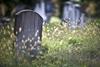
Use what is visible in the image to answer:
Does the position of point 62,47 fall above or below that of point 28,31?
below

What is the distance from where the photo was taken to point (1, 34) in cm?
298

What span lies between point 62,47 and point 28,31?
300 mm

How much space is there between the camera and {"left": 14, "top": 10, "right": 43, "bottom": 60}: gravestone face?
2.92 metres

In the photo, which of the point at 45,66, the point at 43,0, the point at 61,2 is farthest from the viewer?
the point at 43,0

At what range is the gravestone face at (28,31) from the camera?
2.92 metres

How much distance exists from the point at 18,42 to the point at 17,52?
0.08 m

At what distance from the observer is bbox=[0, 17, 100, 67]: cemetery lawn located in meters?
2.87

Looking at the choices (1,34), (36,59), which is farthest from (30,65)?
(1,34)

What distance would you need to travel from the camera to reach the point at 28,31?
2.95 meters

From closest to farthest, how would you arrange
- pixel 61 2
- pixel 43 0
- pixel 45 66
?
1. pixel 45 66
2. pixel 61 2
3. pixel 43 0

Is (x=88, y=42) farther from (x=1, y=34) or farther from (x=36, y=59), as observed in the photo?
(x=1, y=34)

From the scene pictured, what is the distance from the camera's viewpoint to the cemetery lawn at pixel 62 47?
2.87 metres

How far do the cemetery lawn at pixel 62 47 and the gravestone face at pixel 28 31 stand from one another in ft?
0.14

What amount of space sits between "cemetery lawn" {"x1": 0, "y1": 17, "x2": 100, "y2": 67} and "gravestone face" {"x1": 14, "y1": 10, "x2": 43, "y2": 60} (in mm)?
42
